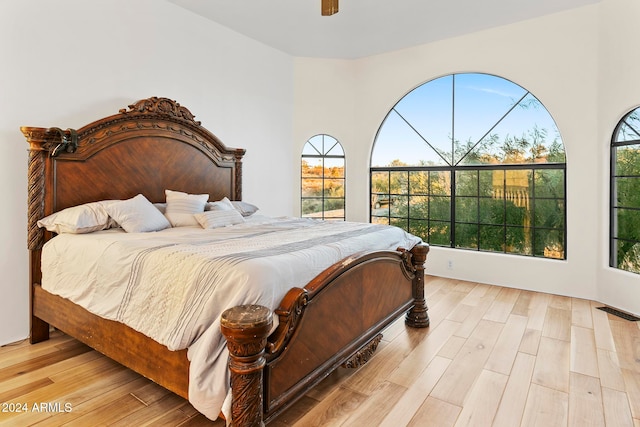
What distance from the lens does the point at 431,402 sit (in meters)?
1.96

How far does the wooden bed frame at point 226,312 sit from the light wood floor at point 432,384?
182 mm

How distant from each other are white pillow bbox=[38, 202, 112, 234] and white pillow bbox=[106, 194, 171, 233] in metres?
0.07

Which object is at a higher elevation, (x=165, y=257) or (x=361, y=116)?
(x=361, y=116)

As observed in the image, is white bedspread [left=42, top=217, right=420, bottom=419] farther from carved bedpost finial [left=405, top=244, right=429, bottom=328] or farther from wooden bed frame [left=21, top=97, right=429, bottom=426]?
carved bedpost finial [left=405, top=244, right=429, bottom=328]

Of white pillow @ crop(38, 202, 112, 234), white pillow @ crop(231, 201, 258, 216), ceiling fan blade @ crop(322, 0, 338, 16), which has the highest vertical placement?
ceiling fan blade @ crop(322, 0, 338, 16)

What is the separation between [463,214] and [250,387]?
3926 millimetres

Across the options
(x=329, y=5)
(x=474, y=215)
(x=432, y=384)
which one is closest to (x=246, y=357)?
(x=432, y=384)

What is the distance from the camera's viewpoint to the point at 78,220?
2.50 meters

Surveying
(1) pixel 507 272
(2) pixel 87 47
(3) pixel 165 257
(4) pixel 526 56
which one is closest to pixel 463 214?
(1) pixel 507 272

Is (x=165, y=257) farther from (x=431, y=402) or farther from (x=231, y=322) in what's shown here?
(x=431, y=402)

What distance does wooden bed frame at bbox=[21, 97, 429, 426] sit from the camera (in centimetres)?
156

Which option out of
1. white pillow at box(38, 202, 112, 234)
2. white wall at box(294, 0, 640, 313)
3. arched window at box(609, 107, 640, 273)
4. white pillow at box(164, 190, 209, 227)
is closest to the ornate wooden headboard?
white pillow at box(38, 202, 112, 234)

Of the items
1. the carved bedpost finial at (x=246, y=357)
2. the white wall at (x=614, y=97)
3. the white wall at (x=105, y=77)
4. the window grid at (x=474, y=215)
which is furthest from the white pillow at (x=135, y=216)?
the white wall at (x=614, y=97)

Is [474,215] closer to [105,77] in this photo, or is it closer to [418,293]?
[418,293]
